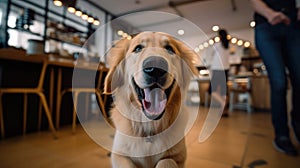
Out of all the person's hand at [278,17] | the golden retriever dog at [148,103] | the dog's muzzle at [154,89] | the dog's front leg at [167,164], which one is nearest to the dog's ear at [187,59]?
the golden retriever dog at [148,103]

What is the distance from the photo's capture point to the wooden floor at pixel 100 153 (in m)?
0.83

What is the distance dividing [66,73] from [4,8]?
111 cm

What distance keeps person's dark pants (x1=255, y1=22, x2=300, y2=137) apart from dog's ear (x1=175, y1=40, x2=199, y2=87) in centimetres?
68

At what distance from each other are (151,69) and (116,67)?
22cm

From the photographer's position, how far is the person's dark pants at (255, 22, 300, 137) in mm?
985

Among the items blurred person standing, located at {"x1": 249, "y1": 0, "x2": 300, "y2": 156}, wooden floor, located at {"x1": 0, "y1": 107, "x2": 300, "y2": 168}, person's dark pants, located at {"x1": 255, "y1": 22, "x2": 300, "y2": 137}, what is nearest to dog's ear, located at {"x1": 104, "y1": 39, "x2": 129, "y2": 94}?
wooden floor, located at {"x1": 0, "y1": 107, "x2": 300, "y2": 168}

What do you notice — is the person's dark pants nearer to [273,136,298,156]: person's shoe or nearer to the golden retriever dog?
[273,136,298,156]: person's shoe

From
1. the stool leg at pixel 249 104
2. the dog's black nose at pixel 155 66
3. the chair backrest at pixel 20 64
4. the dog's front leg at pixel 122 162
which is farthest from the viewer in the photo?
the stool leg at pixel 249 104

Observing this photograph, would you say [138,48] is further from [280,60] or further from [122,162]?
[280,60]

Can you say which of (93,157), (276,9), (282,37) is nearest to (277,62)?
(282,37)

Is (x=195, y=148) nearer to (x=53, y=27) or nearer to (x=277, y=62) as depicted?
(x=277, y=62)

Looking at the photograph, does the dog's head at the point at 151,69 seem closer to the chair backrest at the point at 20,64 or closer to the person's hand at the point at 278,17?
the person's hand at the point at 278,17

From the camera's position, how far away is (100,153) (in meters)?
0.96

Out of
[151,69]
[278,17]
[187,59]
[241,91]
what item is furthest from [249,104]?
[151,69]
